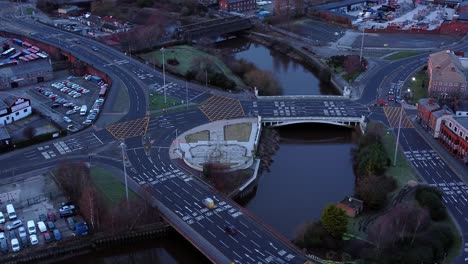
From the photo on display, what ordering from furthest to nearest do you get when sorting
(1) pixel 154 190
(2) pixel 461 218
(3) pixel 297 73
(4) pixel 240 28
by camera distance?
(4) pixel 240 28 → (3) pixel 297 73 → (1) pixel 154 190 → (2) pixel 461 218

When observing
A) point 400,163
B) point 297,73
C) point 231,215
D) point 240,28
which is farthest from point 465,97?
point 240,28

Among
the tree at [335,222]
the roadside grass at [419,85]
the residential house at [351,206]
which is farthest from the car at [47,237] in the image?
the roadside grass at [419,85]

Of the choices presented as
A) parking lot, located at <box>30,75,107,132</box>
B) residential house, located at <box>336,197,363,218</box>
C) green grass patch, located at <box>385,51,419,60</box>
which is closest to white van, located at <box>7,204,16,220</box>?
parking lot, located at <box>30,75,107,132</box>

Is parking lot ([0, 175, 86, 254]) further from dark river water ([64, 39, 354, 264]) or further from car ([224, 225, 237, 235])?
car ([224, 225, 237, 235])

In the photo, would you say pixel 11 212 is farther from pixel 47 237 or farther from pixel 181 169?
pixel 181 169

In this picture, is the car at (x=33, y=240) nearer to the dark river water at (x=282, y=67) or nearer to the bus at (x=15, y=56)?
the dark river water at (x=282, y=67)

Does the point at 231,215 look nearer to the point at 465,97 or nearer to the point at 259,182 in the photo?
the point at 259,182

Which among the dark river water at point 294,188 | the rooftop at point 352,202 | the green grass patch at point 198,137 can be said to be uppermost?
the green grass patch at point 198,137
